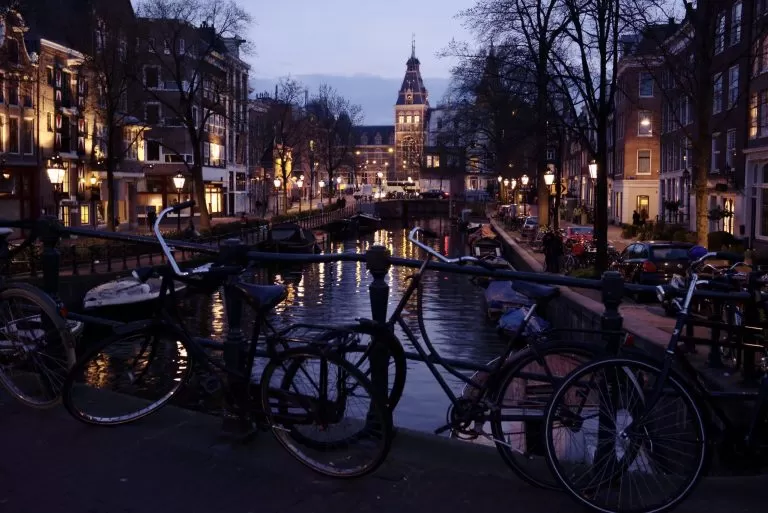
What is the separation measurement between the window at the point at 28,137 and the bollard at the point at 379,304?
43.6 meters

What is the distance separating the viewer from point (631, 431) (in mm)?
3961

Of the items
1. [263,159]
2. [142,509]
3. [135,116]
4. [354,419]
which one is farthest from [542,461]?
[263,159]

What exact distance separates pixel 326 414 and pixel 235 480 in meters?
0.56

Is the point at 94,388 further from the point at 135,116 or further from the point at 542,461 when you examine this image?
the point at 135,116

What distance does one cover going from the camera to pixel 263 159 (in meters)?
85.8

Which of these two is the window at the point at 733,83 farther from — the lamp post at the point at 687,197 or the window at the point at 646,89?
the window at the point at 646,89

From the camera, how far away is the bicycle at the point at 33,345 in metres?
5.39

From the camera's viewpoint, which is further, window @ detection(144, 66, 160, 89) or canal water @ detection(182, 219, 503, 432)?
window @ detection(144, 66, 160, 89)

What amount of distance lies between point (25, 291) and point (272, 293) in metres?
1.87

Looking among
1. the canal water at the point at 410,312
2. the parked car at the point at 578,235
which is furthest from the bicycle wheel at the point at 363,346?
the parked car at the point at 578,235

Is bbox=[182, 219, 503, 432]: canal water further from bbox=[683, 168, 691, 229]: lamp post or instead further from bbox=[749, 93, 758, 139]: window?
bbox=[683, 168, 691, 229]: lamp post

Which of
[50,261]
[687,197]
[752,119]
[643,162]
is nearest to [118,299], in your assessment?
[50,261]

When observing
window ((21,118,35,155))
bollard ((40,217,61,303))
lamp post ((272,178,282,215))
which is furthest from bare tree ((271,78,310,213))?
Result: bollard ((40,217,61,303))

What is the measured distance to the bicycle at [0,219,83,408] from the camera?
5395 mm
